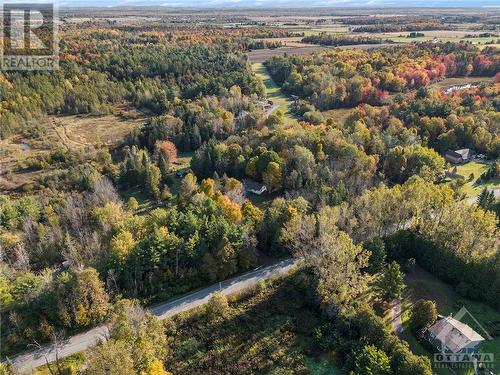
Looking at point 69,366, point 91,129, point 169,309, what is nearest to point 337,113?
point 91,129

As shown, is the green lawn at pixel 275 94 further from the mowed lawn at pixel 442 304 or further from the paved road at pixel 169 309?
the mowed lawn at pixel 442 304

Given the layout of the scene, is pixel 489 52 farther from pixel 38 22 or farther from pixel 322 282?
pixel 38 22

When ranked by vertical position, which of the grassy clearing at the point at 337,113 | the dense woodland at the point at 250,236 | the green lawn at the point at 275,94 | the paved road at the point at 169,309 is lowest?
the paved road at the point at 169,309

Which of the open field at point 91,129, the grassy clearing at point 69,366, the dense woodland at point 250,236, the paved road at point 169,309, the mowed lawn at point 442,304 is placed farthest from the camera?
the open field at point 91,129

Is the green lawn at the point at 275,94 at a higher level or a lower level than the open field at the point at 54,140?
higher
